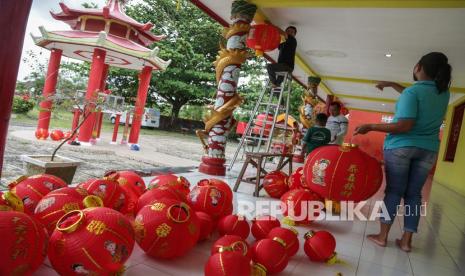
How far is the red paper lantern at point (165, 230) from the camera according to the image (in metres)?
1.63

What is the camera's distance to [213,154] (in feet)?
14.8

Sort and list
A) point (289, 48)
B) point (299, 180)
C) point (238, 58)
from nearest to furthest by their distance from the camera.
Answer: point (299, 180), point (238, 58), point (289, 48)

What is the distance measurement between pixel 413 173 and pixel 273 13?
3566mm

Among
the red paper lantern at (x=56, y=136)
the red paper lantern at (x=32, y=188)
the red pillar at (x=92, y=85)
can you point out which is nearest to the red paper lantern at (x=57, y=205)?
the red paper lantern at (x=32, y=188)

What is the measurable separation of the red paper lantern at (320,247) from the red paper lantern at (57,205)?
119cm

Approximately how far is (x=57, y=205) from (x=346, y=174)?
184 centimetres

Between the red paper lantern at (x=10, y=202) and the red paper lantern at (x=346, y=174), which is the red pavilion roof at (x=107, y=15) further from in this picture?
the red paper lantern at (x=10, y=202)

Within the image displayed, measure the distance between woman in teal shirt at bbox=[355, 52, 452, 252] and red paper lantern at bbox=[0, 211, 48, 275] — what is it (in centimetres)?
204

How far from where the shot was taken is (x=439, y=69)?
2.28 meters

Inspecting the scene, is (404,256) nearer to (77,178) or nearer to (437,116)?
(437,116)

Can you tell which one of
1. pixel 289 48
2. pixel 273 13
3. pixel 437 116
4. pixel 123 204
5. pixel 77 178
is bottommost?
pixel 77 178

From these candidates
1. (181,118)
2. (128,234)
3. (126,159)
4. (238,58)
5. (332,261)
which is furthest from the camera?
(181,118)

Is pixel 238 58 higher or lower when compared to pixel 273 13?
lower

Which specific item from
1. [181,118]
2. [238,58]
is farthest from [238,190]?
[181,118]
